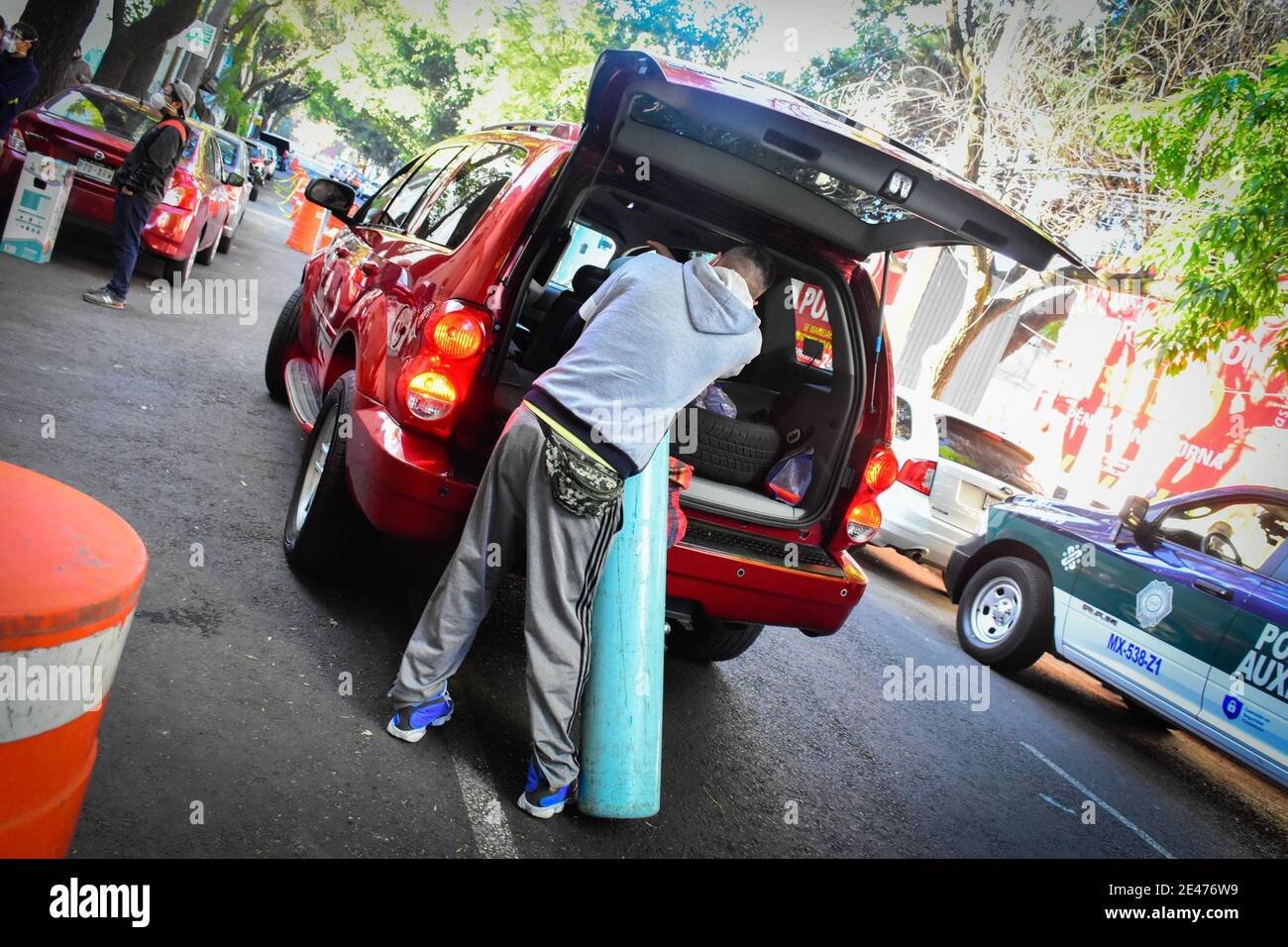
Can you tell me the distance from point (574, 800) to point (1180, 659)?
4233mm

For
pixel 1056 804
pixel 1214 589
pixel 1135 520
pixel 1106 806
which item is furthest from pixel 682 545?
pixel 1135 520

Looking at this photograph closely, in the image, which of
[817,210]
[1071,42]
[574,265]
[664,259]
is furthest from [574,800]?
[1071,42]

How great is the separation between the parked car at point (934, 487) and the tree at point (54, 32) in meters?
11.1

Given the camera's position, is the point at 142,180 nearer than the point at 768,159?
No

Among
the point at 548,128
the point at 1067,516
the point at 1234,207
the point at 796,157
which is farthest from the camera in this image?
the point at 1234,207

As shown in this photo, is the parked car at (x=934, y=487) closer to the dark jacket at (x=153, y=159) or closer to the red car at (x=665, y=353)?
the red car at (x=665, y=353)

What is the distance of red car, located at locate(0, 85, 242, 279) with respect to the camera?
26.0 ft

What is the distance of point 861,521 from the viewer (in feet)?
12.6

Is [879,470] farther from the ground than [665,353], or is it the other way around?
[665,353]

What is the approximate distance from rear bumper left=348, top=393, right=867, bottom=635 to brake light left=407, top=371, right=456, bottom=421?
0.09 metres

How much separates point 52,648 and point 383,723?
1.70 m

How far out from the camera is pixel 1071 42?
1309 centimetres

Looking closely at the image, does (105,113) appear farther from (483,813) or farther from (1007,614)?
(1007,614)
